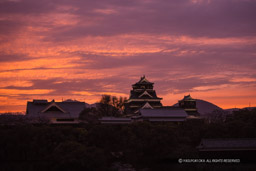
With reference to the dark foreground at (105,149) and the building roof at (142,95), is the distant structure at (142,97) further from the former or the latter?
the dark foreground at (105,149)

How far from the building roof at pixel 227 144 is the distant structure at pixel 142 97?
29.4 m

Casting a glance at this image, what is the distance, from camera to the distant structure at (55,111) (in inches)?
2184

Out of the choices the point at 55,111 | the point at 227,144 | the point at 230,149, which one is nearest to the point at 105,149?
the point at 227,144

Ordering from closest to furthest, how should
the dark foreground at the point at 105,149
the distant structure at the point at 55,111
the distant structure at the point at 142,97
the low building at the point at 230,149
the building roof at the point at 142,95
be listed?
the dark foreground at the point at 105,149
the low building at the point at 230,149
the distant structure at the point at 55,111
the distant structure at the point at 142,97
the building roof at the point at 142,95

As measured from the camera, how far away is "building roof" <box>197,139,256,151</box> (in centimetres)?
4366

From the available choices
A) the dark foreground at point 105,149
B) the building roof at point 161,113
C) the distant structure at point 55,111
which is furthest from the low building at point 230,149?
the distant structure at point 55,111

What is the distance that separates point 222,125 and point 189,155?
904 centimetres

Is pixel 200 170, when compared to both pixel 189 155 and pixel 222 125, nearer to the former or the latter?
pixel 189 155

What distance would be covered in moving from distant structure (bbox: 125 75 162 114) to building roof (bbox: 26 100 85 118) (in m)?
17.0

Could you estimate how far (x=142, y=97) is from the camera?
76.6m

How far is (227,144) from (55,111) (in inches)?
939

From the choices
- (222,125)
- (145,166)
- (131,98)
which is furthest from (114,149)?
(131,98)

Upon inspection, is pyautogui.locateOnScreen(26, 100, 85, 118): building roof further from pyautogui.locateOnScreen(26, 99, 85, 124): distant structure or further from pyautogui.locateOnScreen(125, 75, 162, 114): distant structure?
pyautogui.locateOnScreen(125, 75, 162, 114): distant structure

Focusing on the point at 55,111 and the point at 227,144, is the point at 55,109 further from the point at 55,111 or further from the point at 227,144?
the point at 227,144
